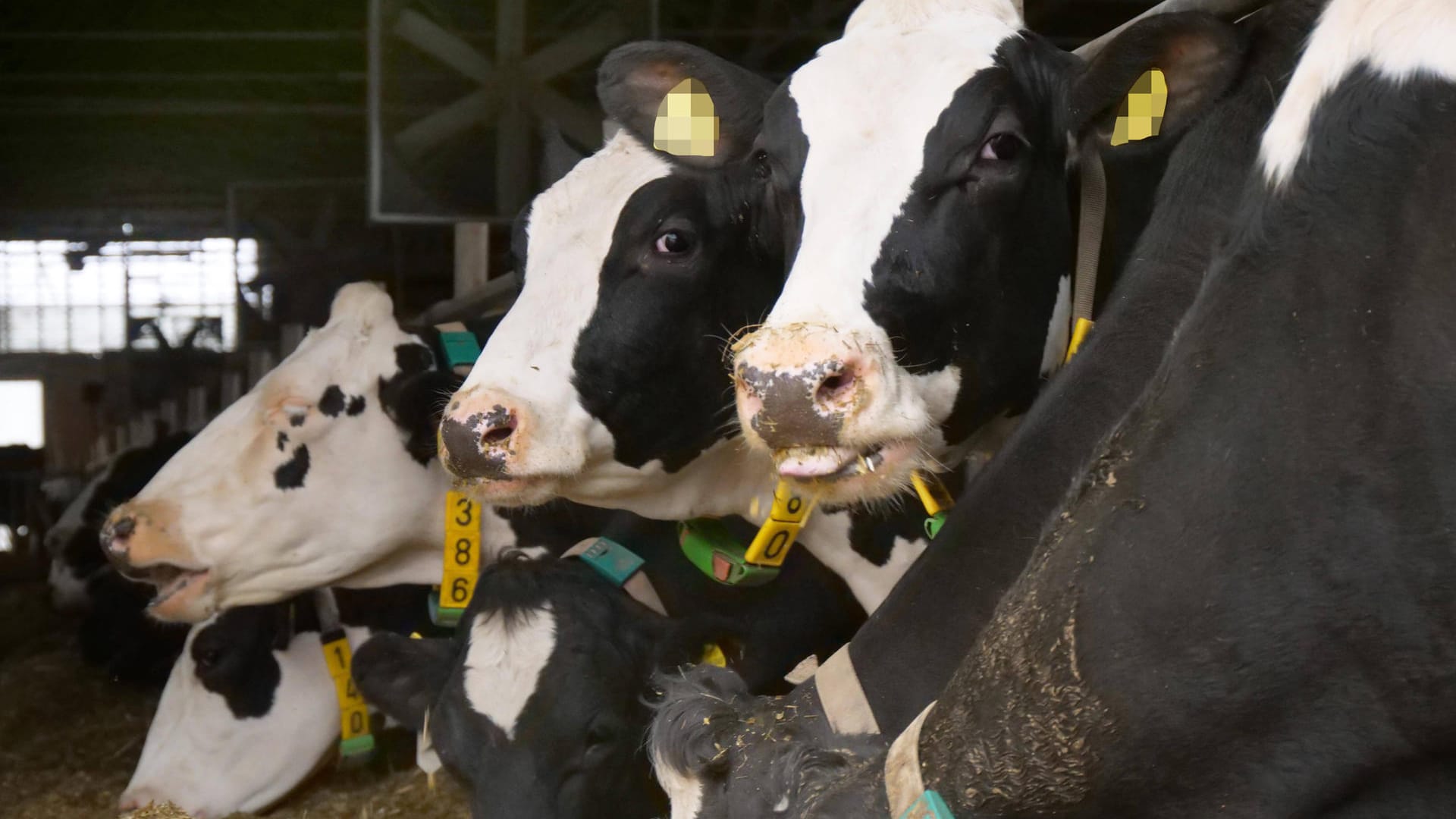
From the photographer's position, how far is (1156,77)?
2.34m

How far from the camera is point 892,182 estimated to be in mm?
2291

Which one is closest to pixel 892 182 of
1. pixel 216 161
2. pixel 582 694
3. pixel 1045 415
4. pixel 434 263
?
pixel 1045 415

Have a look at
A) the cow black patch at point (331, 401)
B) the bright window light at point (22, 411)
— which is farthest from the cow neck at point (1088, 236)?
the bright window light at point (22, 411)

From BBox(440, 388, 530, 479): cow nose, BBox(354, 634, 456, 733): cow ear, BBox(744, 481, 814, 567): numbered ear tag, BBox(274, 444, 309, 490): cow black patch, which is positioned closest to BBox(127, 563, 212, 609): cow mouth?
BBox(274, 444, 309, 490): cow black patch

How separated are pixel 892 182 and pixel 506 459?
89 centimetres

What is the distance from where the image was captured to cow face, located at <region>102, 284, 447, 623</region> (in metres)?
3.97

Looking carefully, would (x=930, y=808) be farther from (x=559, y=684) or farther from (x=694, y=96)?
(x=694, y=96)

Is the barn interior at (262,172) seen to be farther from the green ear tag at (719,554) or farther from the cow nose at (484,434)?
the cow nose at (484,434)

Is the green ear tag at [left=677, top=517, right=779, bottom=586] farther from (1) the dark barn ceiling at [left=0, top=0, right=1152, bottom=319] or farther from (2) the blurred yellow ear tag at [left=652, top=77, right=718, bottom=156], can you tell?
(1) the dark barn ceiling at [left=0, top=0, right=1152, bottom=319]

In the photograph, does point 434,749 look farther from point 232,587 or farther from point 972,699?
point 972,699

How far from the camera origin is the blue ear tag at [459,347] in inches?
163

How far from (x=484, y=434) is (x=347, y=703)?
1.94 m

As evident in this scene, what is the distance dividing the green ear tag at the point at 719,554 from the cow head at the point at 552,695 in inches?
7.0

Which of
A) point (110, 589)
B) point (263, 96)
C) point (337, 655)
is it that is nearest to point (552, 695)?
point (337, 655)
